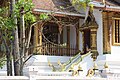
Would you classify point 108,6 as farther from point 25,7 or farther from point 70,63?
point 25,7

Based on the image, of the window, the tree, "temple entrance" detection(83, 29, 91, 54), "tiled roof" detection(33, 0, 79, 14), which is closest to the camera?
the tree

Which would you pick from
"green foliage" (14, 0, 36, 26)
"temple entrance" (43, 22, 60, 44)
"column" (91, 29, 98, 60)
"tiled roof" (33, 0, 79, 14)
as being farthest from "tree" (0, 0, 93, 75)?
"temple entrance" (43, 22, 60, 44)

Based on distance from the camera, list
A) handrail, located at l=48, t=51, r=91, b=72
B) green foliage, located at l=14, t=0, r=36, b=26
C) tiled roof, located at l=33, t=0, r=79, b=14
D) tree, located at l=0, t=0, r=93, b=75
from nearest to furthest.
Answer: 1. green foliage, located at l=14, t=0, r=36, b=26
2. tree, located at l=0, t=0, r=93, b=75
3. handrail, located at l=48, t=51, r=91, b=72
4. tiled roof, located at l=33, t=0, r=79, b=14

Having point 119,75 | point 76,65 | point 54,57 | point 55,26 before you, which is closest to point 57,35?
point 55,26

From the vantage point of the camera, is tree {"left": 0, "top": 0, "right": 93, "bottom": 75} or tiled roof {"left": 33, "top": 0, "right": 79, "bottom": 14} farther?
tiled roof {"left": 33, "top": 0, "right": 79, "bottom": 14}

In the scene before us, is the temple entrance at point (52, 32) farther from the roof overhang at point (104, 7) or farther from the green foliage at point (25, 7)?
the green foliage at point (25, 7)

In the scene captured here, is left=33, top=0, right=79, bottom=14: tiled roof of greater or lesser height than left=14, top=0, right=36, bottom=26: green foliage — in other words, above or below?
above

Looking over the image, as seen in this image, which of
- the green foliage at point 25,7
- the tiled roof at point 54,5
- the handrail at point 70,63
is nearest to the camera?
the green foliage at point 25,7

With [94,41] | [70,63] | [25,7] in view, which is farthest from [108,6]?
[25,7]

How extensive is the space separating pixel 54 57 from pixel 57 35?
169 cm

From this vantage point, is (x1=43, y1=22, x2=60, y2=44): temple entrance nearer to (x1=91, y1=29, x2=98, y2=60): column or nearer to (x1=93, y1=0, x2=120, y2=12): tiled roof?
(x1=91, y1=29, x2=98, y2=60): column

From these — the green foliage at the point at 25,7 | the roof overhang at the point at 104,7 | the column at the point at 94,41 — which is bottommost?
the column at the point at 94,41

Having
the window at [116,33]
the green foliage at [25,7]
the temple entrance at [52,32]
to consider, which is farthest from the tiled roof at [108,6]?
the green foliage at [25,7]

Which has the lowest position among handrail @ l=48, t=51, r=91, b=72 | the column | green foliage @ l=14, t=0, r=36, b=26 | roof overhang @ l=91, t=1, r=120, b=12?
handrail @ l=48, t=51, r=91, b=72
